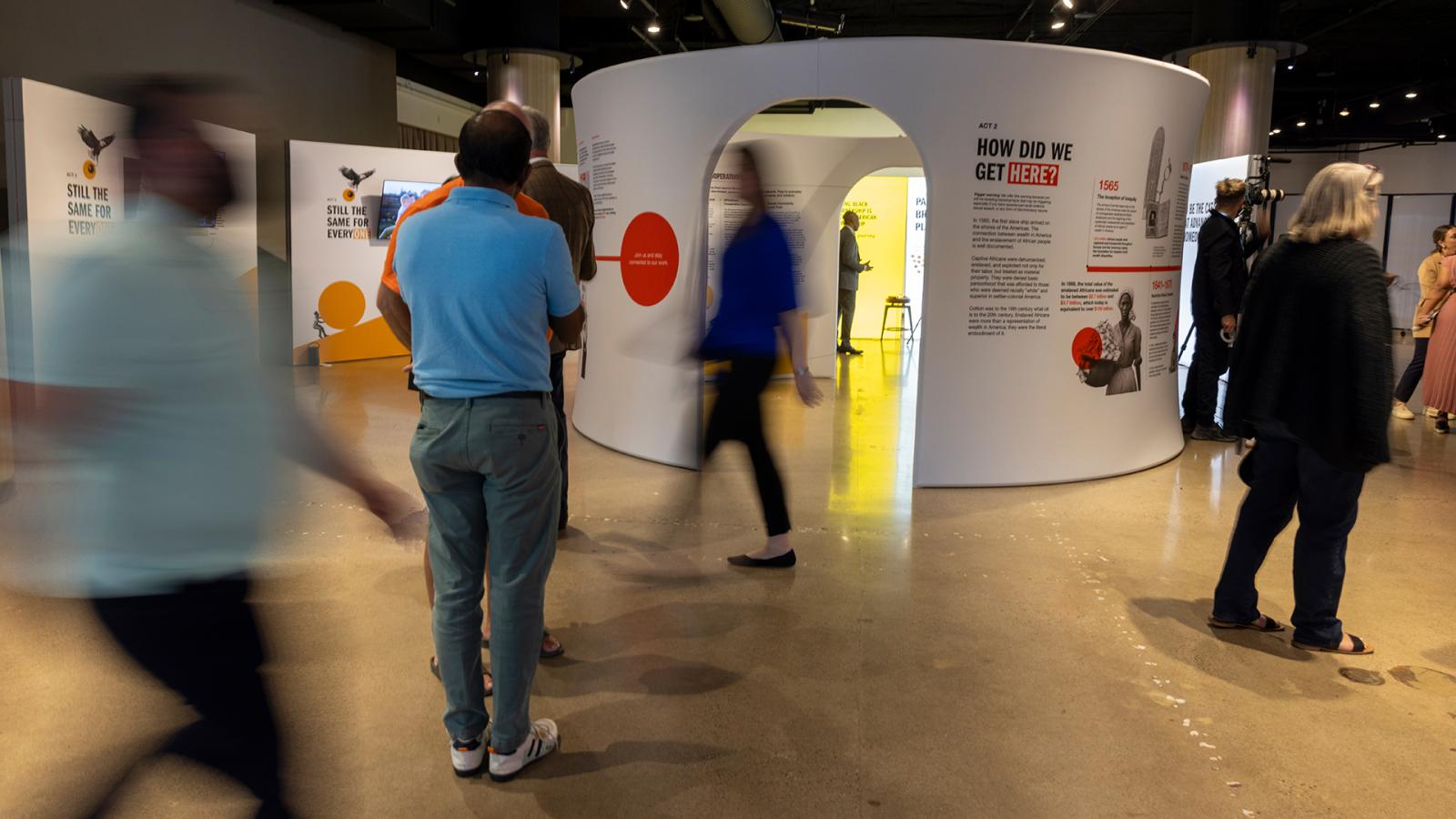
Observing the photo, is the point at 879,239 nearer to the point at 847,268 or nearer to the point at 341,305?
the point at 847,268

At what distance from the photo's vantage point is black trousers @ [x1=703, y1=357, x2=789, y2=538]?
145 inches

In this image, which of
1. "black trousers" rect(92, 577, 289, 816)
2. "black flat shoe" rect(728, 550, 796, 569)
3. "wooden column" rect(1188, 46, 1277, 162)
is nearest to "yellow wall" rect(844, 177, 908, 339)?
"wooden column" rect(1188, 46, 1277, 162)

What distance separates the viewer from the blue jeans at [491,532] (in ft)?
7.05

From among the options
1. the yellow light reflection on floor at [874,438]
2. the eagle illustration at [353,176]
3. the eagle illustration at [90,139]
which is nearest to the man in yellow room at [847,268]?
the yellow light reflection on floor at [874,438]

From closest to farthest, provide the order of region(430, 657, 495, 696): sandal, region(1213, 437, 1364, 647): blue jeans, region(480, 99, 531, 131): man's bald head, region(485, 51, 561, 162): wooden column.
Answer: region(480, 99, 531, 131): man's bald head < region(430, 657, 495, 696): sandal < region(1213, 437, 1364, 647): blue jeans < region(485, 51, 561, 162): wooden column

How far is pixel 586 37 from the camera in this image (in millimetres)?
14617

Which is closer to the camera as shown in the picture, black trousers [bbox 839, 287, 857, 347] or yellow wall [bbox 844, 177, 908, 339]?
black trousers [bbox 839, 287, 857, 347]

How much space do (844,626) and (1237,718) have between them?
1.24 meters

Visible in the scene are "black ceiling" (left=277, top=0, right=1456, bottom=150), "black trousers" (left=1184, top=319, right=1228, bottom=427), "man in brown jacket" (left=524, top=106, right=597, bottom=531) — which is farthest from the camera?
"black ceiling" (left=277, top=0, right=1456, bottom=150)

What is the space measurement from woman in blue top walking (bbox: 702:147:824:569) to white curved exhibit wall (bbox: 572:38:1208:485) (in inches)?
59.0

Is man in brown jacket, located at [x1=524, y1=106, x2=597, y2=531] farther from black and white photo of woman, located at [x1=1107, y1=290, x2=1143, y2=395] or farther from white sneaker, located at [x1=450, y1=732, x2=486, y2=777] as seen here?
black and white photo of woman, located at [x1=1107, y1=290, x2=1143, y2=395]

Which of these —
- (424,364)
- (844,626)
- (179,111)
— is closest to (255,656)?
(424,364)

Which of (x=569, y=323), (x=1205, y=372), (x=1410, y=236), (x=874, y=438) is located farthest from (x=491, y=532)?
(x=1410, y=236)

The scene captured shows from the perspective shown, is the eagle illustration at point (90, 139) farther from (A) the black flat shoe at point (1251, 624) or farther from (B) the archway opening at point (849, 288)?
(A) the black flat shoe at point (1251, 624)
